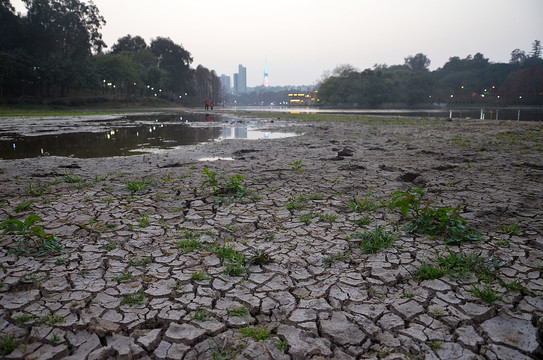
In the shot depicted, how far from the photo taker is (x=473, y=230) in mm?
3465

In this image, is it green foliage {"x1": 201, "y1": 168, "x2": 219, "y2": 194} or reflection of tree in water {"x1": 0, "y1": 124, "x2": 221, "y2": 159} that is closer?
green foliage {"x1": 201, "y1": 168, "x2": 219, "y2": 194}

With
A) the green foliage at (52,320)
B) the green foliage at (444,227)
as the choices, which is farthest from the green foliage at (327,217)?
the green foliage at (52,320)

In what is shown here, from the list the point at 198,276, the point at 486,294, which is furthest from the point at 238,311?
the point at 486,294

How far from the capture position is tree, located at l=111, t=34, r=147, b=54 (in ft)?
291

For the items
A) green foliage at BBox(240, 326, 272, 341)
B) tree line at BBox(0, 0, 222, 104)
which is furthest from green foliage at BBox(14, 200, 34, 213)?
tree line at BBox(0, 0, 222, 104)

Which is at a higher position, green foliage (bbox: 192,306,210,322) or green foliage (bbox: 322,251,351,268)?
green foliage (bbox: 322,251,351,268)

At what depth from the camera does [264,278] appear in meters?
2.79

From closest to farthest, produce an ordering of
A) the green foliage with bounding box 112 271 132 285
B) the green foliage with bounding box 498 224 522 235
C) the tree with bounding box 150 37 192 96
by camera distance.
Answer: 1. the green foliage with bounding box 112 271 132 285
2. the green foliage with bounding box 498 224 522 235
3. the tree with bounding box 150 37 192 96

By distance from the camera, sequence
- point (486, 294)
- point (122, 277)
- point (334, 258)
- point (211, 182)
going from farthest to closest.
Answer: point (211, 182), point (334, 258), point (122, 277), point (486, 294)

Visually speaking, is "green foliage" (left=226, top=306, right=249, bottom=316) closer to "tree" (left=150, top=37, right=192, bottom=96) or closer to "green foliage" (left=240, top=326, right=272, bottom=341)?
"green foliage" (left=240, top=326, right=272, bottom=341)

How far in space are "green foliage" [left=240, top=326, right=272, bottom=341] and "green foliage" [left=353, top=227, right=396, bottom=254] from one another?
4.94 ft

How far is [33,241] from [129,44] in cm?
10252

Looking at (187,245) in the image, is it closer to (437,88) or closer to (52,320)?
(52,320)

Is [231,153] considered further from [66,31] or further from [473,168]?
[66,31]
